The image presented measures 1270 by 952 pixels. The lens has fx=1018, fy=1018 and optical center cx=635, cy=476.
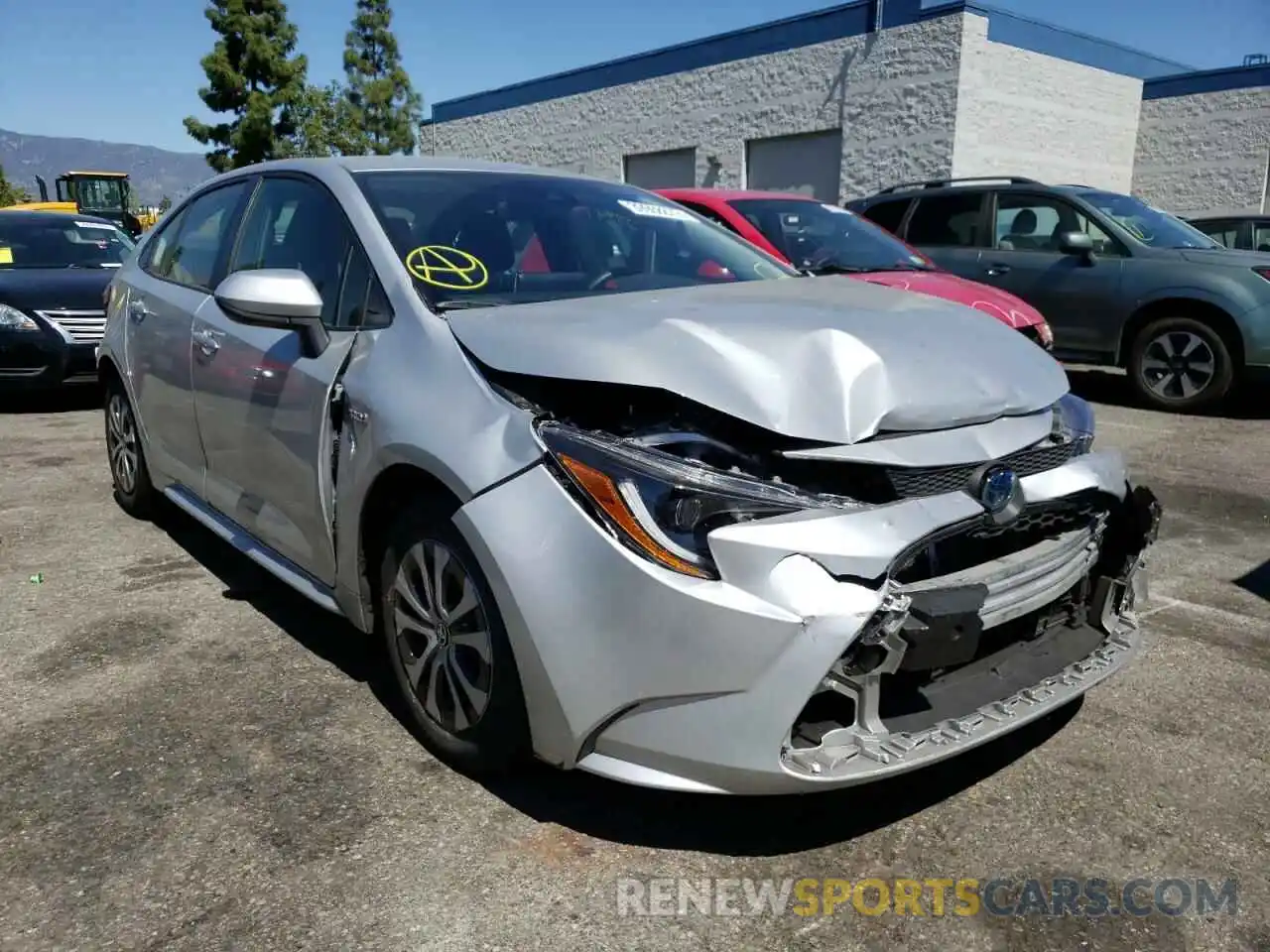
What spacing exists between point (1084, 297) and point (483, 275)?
22.2 ft

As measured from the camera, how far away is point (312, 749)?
110 inches

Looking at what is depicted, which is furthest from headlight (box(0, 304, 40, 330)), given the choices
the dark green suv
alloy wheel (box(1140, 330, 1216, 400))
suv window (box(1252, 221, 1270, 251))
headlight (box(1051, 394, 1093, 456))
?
suv window (box(1252, 221, 1270, 251))

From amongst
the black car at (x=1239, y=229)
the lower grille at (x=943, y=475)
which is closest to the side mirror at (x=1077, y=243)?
the black car at (x=1239, y=229)

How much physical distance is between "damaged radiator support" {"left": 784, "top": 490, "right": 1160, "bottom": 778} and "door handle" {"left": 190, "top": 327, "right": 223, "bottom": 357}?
2485mm

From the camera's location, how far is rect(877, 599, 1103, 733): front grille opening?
2.23 meters

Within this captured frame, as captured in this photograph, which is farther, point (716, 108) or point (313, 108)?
point (313, 108)

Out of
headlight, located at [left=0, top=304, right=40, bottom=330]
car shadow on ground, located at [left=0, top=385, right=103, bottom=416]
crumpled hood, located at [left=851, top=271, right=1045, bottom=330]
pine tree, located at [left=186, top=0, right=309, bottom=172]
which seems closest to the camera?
crumpled hood, located at [left=851, top=271, right=1045, bottom=330]

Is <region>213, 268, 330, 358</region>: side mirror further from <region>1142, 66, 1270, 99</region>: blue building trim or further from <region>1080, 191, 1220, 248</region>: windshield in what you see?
<region>1142, 66, 1270, 99</region>: blue building trim

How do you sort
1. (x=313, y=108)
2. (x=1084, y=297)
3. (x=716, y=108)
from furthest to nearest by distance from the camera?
(x=313, y=108), (x=716, y=108), (x=1084, y=297)

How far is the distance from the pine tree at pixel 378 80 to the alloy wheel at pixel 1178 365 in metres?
44.7

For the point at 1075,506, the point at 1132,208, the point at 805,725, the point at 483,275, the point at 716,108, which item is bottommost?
the point at 805,725

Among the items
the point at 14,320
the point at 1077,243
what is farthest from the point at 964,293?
the point at 14,320

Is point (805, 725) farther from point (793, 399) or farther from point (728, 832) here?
point (793, 399)

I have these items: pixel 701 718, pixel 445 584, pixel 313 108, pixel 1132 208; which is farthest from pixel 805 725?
pixel 313 108
